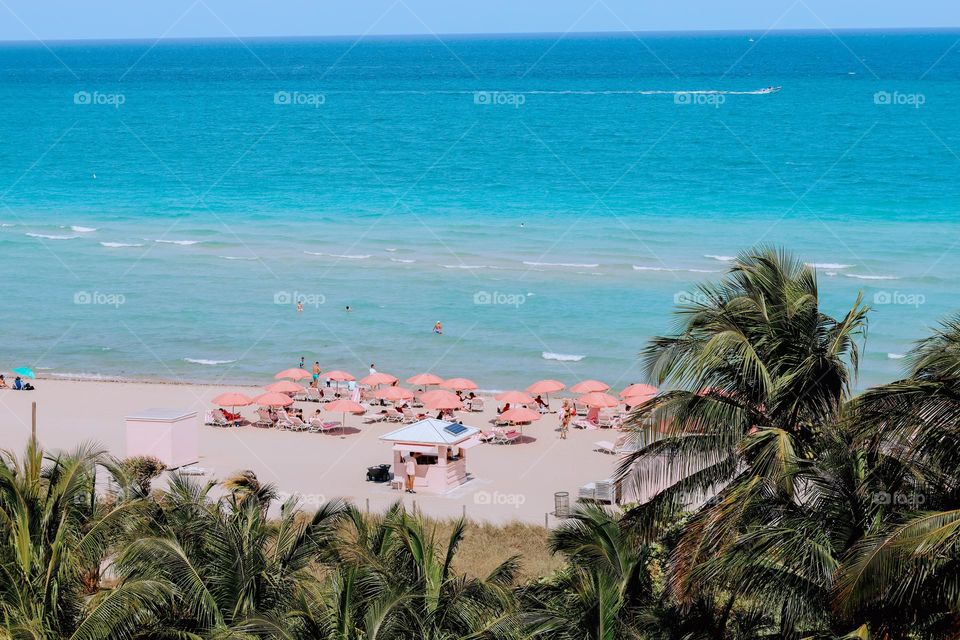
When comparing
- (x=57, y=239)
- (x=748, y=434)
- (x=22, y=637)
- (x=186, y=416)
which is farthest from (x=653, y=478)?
(x=57, y=239)

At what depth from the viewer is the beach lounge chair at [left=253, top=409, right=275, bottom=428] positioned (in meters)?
28.1

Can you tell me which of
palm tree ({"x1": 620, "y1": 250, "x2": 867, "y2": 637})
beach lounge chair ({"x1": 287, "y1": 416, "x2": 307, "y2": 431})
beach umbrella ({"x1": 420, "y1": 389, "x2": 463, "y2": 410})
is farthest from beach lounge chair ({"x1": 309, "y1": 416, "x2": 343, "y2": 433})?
palm tree ({"x1": 620, "y1": 250, "x2": 867, "y2": 637})

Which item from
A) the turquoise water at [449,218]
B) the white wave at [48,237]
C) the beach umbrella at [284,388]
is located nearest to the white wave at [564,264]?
the turquoise water at [449,218]

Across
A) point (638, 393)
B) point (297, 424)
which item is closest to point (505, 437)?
point (638, 393)

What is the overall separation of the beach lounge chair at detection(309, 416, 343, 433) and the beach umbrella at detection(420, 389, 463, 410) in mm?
2198

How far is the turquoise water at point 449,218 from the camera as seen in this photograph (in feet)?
133

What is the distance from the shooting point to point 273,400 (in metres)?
27.8

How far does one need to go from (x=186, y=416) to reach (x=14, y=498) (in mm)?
12532

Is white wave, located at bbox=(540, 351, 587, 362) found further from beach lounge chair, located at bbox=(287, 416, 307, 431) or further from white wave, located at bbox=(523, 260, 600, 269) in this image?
white wave, located at bbox=(523, 260, 600, 269)

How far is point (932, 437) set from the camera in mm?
8492

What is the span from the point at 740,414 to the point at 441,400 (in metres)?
17.3

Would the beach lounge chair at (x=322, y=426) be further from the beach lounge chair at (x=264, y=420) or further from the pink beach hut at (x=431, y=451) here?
the pink beach hut at (x=431, y=451)

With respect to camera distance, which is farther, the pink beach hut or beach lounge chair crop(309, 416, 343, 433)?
beach lounge chair crop(309, 416, 343, 433)

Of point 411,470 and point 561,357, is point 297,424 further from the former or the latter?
point 561,357
